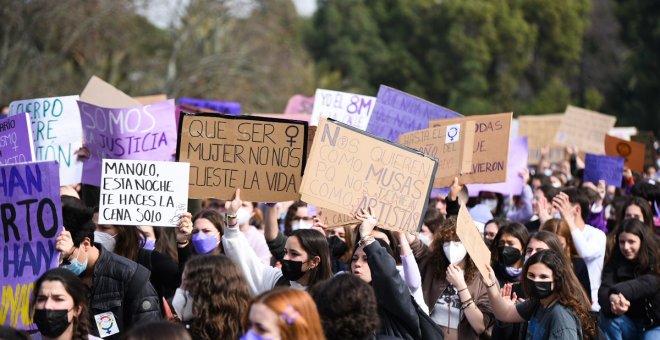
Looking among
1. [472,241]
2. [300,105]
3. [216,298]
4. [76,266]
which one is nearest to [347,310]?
[216,298]

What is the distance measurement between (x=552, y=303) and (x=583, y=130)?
32.7ft

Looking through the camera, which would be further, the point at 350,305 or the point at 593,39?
the point at 593,39

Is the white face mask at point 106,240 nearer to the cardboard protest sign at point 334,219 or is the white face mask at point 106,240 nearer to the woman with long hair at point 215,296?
the cardboard protest sign at point 334,219

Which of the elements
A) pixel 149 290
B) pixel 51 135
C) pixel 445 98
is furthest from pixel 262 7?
pixel 149 290

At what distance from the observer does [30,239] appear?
5.46 meters

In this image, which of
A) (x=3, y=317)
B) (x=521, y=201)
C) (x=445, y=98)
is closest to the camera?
(x=3, y=317)

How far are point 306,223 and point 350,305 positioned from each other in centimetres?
427

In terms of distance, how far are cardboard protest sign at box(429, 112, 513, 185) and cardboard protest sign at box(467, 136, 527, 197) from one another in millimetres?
1452

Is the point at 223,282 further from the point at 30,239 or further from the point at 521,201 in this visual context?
the point at 521,201

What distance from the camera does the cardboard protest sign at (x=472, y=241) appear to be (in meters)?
5.78

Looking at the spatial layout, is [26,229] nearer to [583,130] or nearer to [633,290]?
[633,290]

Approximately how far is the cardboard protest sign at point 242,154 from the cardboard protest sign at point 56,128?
1855 mm

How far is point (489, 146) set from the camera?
900cm

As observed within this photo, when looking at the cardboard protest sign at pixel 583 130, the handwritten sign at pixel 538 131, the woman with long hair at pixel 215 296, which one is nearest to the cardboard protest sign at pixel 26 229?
the woman with long hair at pixel 215 296
